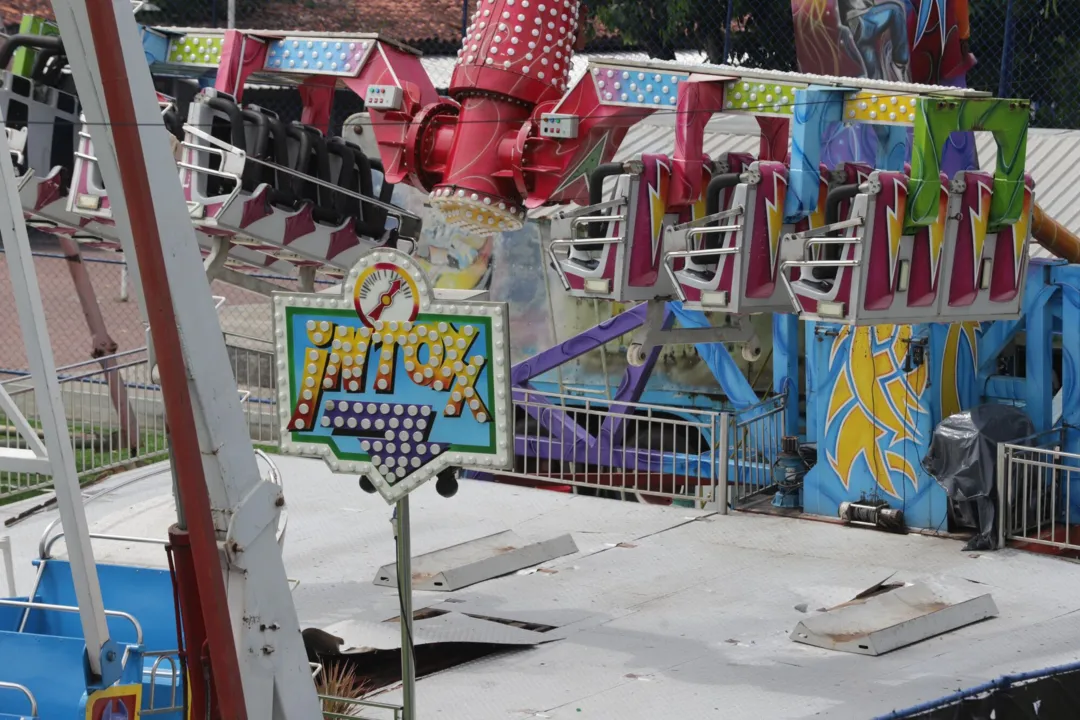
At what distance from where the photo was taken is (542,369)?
15.7 metres

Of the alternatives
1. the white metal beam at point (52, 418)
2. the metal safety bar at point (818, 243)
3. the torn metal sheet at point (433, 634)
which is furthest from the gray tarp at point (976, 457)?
the white metal beam at point (52, 418)

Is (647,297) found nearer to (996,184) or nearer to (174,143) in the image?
(996,184)

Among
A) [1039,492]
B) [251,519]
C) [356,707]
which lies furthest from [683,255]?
[251,519]

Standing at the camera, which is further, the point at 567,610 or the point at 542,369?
the point at 542,369

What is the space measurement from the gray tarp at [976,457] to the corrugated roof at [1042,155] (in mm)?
1790

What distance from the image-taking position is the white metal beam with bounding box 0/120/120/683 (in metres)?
6.67

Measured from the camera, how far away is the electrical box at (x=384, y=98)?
1199 centimetres

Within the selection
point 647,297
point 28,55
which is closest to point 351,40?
point 28,55

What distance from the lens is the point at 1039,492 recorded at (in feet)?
41.1

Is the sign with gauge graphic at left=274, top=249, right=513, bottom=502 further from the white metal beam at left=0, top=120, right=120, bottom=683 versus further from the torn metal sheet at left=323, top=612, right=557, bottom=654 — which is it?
the torn metal sheet at left=323, top=612, right=557, bottom=654

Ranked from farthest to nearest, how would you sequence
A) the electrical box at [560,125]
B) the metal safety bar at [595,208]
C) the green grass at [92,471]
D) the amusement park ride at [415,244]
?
the green grass at [92,471] < the electrical box at [560,125] < the metal safety bar at [595,208] < the amusement park ride at [415,244]

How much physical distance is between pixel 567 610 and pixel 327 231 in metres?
3.29

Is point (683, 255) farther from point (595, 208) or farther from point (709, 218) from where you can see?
point (595, 208)

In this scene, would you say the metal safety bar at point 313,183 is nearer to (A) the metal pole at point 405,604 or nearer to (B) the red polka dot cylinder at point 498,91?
(B) the red polka dot cylinder at point 498,91
